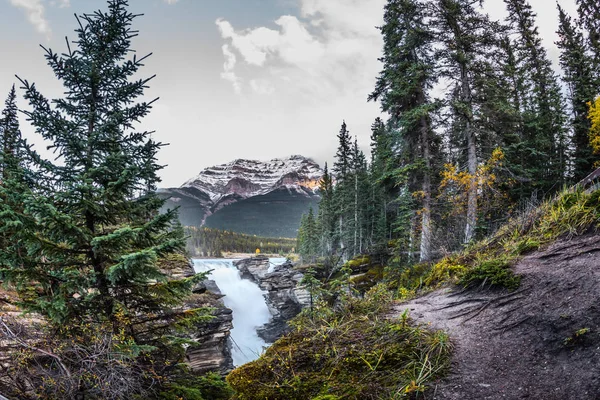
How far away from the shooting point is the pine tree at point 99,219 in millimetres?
3684

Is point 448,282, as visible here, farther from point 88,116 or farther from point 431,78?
point 431,78

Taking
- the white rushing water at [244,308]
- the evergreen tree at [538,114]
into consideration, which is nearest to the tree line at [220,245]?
the white rushing water at [244,308]

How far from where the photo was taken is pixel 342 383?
2531mm

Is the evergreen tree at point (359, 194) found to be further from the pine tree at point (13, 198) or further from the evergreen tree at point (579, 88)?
the pine tree at point (13, 198)

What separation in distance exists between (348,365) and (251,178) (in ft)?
521

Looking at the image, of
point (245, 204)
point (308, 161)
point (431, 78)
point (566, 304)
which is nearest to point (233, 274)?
point (431, 78)

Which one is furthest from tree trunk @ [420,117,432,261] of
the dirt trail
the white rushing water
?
the white rushing water

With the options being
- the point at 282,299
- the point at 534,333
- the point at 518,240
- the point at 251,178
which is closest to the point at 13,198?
the point at 534,333

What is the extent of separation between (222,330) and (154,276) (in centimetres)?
1064

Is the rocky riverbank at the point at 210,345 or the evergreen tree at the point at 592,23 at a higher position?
the evergreen tree at the point at 592,23

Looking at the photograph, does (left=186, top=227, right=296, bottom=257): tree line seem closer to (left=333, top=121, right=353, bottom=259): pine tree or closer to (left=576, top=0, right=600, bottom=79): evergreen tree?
(left=333, top=121, right=353, bottom=259): pine tree

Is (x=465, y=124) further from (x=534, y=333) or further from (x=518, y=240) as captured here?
(x=534, y=333)

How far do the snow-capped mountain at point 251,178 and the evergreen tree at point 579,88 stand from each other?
130793 mm

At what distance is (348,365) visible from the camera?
280cm
